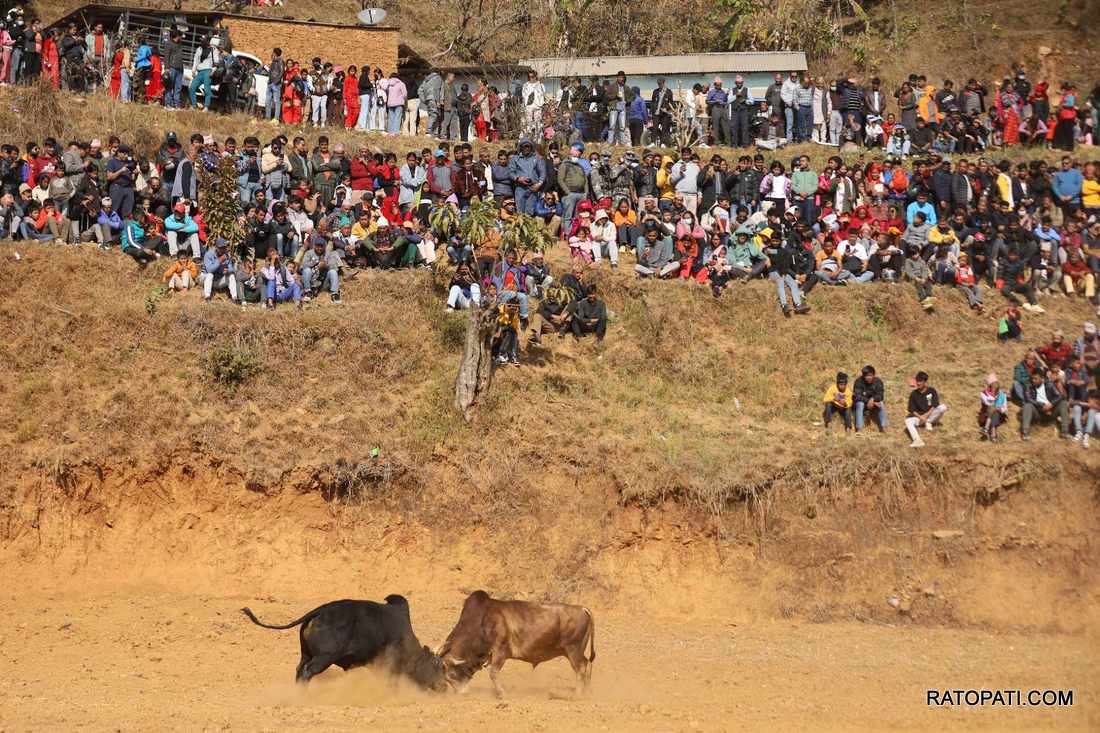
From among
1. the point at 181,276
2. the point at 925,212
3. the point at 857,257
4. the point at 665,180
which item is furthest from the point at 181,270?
the point at 925,212

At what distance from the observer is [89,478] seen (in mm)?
19547

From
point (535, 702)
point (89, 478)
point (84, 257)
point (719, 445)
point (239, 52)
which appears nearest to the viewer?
point (535, 702)

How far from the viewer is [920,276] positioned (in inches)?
1004

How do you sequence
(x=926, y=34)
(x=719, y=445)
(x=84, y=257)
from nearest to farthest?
1. (x=719, y=445)
2. (x=84, y=257)
3. (x=926, y=34)

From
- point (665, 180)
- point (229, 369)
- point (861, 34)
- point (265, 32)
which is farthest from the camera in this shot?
point (861, 34)

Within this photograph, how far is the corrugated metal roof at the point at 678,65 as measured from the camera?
34406 millimetres

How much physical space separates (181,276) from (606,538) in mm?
9086

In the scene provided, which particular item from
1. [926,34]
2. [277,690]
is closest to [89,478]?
[277,690]

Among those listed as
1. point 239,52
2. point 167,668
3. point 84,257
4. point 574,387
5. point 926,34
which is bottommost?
point 167,668

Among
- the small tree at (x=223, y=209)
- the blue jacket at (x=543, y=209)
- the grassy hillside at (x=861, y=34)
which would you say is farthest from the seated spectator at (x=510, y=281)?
the grassy hillside at (x=861, y=34)

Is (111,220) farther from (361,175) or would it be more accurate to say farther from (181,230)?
(361,175)

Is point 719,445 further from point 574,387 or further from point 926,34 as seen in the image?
point 926,34

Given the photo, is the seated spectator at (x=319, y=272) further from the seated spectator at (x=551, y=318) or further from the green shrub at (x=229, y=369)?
the seated spectator at (x=551, y=318)

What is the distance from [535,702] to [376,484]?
620 cm
